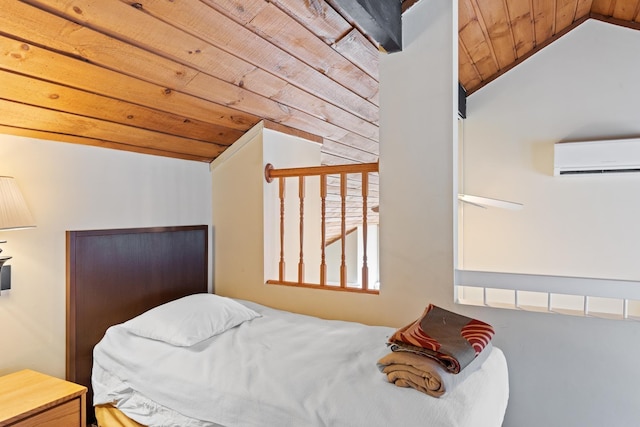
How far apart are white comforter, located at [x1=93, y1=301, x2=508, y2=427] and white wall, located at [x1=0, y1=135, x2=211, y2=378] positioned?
0.31 m

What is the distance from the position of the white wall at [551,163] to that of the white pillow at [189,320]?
2.31 meters

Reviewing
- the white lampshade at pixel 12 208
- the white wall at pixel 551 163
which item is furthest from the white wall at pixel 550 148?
the white lampshade at pixel 12 208

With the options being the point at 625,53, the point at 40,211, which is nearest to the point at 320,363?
the point at 40,211

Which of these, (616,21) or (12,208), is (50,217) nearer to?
(12,208)

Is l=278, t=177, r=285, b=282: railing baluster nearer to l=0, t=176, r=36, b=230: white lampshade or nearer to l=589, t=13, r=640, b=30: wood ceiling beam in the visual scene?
l=0, t=176, r=36, b=230: white lampshade

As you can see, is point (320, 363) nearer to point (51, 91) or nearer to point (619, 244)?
point (51, 91)

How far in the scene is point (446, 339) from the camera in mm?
1472

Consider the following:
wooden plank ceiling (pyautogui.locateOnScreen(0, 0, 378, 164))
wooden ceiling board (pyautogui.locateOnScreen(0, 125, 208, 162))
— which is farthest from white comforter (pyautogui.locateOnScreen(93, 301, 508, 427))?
wooden plank ceiling (pyautogui.locateOnScreen(0, 0, 378, 164))

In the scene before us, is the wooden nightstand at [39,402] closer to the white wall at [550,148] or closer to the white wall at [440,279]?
→ the white wall at [440,279]

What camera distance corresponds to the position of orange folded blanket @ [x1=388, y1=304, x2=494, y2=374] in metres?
1.39

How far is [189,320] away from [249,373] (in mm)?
559

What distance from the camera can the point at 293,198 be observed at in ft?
10.0

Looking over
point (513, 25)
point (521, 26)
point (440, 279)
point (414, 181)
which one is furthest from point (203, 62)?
point (521, 26)

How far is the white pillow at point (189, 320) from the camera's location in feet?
6.21
